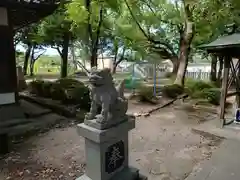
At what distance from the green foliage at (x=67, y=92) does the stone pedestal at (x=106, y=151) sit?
246 inches

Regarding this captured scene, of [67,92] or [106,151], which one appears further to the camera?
[67,92]

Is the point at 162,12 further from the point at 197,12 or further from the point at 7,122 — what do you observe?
the point at 7,122

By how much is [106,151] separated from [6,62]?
5519mm

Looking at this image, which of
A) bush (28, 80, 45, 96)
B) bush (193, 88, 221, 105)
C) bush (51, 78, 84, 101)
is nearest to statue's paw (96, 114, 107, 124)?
bush (51, 78, 84, 101)

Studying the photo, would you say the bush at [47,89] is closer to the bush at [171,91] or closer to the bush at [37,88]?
the bush at [37,88]

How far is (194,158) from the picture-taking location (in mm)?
5016

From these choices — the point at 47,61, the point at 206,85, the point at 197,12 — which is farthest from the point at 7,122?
the point at 47,61

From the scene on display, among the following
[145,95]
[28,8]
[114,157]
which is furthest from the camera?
[145,95]

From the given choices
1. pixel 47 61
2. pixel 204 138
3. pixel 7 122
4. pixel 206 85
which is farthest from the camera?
pixel 47 61

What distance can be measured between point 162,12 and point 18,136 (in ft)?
39.1

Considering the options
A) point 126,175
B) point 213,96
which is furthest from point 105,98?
point 213,96

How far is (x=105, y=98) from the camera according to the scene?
3084mm

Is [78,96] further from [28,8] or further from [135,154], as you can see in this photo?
[135,154]

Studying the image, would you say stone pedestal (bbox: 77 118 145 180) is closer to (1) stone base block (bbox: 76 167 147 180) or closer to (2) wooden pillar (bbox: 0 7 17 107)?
(1) stone base block (bbox: 76 167 147 180)
